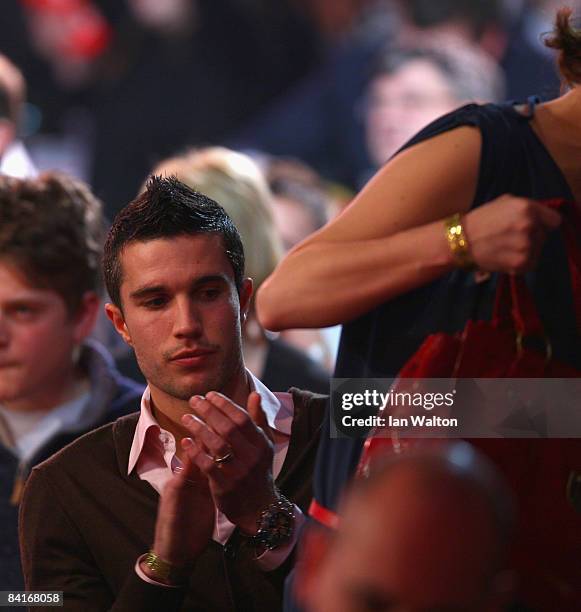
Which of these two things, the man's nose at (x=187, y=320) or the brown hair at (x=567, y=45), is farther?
the man's nose at (x=187, y=320)

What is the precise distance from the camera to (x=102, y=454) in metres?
2.00

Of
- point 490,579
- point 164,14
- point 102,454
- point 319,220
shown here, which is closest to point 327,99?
point 164,14

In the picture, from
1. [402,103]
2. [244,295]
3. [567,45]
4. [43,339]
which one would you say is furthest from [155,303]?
[402,103]

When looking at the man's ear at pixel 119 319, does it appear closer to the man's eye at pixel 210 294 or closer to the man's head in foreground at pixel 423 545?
the man's eye at pixel 210 294

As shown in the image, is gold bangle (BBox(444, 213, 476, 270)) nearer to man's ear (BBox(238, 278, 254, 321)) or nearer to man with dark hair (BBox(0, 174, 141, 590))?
man's ear (BBox(238, 278, 254, 321))

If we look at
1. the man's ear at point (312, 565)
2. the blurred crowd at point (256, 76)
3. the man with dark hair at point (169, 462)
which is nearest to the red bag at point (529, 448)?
the man with dark hair at point (169, 462)

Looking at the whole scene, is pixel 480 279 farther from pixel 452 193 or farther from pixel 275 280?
pixel 275 280

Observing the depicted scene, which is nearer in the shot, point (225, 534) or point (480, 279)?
point (480, 279)

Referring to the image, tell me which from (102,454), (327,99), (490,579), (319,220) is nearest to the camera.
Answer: (490,579)

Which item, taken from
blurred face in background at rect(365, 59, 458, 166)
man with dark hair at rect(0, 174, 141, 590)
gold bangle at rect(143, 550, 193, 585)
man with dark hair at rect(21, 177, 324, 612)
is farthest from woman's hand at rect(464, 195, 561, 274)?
blurred face in background at rect(365, 59, 458, 166)

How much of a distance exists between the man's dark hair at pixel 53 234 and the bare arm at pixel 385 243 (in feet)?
3.85

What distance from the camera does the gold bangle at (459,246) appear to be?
5.22 ft

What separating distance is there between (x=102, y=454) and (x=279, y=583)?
1.26 ft

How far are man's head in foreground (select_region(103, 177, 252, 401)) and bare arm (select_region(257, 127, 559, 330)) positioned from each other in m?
0.21
